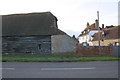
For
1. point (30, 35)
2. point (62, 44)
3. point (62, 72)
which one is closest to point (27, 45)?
point (30, 35)

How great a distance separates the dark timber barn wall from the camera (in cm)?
3316

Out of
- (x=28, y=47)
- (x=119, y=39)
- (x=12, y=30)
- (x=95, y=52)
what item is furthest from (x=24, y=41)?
(x=119, y=39)

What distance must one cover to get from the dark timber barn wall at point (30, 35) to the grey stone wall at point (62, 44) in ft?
2.44

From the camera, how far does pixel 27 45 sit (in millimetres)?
33938

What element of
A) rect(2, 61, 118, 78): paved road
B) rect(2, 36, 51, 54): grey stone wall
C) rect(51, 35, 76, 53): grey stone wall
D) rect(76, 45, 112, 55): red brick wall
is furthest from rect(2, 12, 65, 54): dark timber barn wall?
rect(2, 61, 118, 78): paved road

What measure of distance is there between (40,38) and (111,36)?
988 inches

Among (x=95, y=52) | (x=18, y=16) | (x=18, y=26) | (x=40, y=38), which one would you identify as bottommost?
(x=95, y=52)

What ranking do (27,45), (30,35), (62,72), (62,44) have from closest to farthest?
(62,72), (62,44), (30,35), (27,45)

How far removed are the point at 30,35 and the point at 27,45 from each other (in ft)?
6.64

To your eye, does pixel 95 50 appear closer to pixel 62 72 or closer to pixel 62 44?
pixel 62 44

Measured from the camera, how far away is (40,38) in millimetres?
33250

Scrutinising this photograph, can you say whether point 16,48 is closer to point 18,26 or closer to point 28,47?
point 28,47

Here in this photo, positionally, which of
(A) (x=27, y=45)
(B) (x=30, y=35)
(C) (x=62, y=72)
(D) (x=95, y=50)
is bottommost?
(C) (x=62, y=72)

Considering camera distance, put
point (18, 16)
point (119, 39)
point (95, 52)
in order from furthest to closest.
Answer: point (119, 39) < point (18, 16) < point (95, 52)
